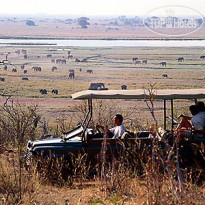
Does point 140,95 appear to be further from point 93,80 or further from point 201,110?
point 93,80

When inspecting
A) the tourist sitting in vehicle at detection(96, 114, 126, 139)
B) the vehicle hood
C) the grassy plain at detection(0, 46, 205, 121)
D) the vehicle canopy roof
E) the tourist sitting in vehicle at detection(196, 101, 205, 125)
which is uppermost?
the vehicle canopy roof

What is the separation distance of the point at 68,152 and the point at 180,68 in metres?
49.9

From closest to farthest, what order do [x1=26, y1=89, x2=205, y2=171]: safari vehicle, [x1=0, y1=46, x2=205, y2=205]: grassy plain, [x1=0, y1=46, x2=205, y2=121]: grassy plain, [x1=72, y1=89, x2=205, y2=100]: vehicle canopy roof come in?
[x1=0, y1=46, x2=205, y2=205]: grassy plain < [x1=26, y1=89, x2=205, y2=171]: safari vehicle < [x1=72, y1=89, x2=205, y2=100]: vehicle canopy roof < [x1=0, y1=46, x2=205, y2=121]: grassy plain

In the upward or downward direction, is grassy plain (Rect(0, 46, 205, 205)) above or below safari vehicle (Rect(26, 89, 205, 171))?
below

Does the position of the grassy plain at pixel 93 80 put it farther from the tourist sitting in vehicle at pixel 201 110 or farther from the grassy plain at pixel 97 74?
the tourist sitting in vehicle at pixel 201 110

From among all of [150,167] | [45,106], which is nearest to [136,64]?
[45,106]

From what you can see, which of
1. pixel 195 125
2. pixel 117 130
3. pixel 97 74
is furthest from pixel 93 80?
pixel 195 125

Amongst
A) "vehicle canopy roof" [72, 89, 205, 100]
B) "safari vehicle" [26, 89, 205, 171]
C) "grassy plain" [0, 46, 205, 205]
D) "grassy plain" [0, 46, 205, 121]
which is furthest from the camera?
"grassy plain" [0, 46, 205, 121]

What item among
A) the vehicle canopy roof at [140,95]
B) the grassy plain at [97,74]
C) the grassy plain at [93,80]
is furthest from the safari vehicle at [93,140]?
the grassy plain at [97,74]

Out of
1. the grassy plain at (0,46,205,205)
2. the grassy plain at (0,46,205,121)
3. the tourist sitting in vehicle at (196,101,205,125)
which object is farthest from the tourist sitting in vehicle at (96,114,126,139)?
the grassy plain at (0,46,205,121)

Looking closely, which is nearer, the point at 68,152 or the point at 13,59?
the point at 68,152

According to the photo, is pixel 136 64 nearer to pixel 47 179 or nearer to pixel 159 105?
pixel 159 105

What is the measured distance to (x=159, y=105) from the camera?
32.3 m

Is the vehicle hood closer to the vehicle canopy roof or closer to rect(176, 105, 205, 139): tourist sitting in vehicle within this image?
the vehicle canopy roof
